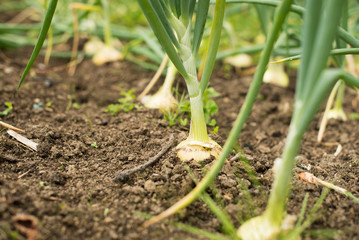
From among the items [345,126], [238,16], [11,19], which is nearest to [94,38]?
[11,19]

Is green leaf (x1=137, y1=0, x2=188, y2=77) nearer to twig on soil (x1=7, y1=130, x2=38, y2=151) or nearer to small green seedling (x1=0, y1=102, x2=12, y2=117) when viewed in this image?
twig on soil (x1=7, y1=130, x2=38, y2=151)

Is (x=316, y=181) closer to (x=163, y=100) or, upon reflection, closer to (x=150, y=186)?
(x=150, y=186)

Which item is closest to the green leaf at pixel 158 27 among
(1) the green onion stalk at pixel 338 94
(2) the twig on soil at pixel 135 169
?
(2) the twig on soil at pixel 135 169

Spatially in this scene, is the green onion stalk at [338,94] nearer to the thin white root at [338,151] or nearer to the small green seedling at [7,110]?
the thin white root at [338,151]

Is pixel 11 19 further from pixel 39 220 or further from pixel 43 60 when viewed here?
pixel 39 220

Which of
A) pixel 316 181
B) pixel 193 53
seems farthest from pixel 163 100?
pixel 316 181

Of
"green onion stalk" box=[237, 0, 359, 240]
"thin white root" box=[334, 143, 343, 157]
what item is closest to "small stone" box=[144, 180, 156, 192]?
"green onion stalk" box=[237, 0, 359, 240]
